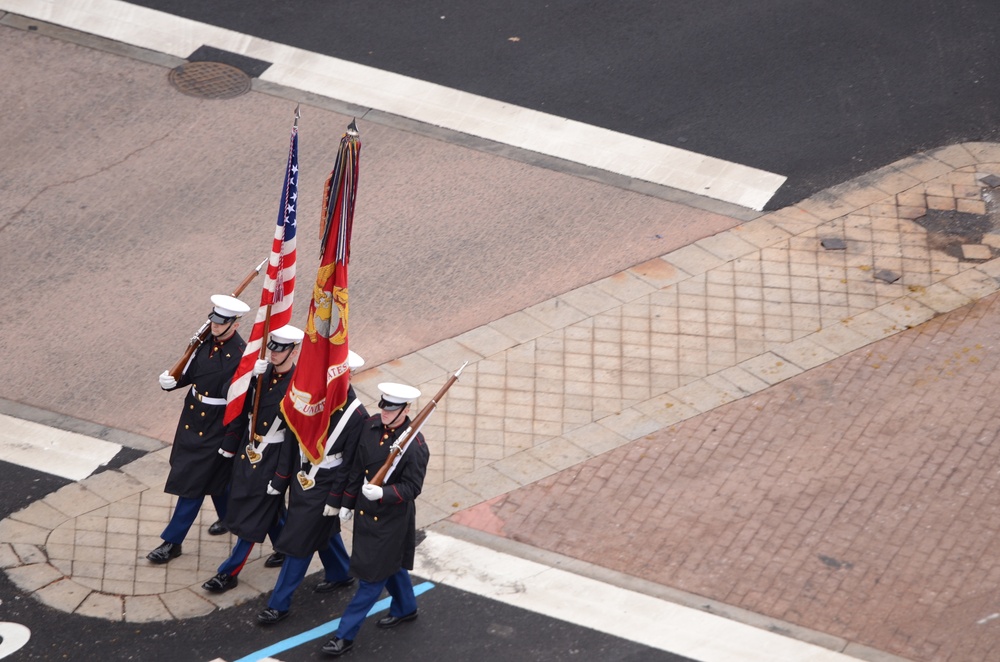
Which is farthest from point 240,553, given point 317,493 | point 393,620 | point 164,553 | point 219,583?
point 393,620

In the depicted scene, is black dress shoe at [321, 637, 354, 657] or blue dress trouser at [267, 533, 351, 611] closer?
black dress shoe at [321, 637, 354, 657]

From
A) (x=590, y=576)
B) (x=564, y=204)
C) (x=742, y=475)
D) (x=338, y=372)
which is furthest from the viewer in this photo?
(x=564, y=204)

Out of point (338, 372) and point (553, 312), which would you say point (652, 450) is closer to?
point (553, 312)

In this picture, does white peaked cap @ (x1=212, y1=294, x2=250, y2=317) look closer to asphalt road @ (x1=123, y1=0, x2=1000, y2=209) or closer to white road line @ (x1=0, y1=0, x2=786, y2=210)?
white road line @ (x1=0, y1=0, x2=786, y2=210)

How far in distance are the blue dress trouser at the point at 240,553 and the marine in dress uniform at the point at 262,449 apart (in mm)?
30

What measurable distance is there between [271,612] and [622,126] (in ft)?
21.7

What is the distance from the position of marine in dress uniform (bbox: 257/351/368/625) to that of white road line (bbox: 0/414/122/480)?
2.10m

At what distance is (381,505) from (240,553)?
4.10 feet

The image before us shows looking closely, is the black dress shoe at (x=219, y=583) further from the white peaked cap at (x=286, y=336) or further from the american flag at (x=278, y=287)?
the white peaked cap at (x=286, y=336)

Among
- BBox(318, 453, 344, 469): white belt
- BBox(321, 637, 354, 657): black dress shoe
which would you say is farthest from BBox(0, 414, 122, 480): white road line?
BBox(321, 637, 354, 657): black dress shoe

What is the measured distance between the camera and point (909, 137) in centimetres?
1370

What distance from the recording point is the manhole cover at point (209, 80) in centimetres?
1427

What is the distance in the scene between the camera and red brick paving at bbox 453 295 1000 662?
30.6ft

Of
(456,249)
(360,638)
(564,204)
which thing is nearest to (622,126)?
(564,204)
